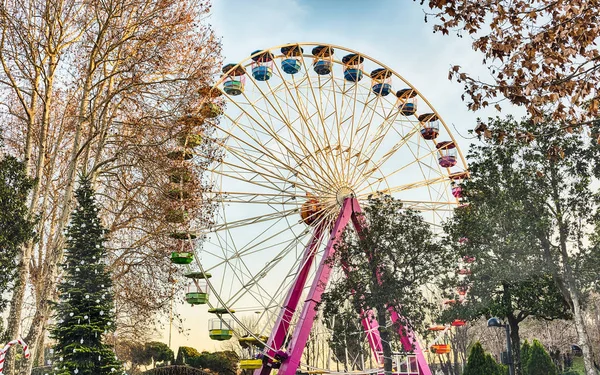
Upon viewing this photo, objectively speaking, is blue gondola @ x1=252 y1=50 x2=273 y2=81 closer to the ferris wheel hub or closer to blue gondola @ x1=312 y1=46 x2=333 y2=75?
blue gondola @ x1=312 y1=46 x2=333 y2=75

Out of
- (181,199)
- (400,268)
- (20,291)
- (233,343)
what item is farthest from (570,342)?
(20,291)

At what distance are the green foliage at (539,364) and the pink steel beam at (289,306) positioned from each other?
1454 centimetres

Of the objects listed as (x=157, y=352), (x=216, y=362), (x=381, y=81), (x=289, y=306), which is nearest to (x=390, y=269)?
(x=289, y=306)

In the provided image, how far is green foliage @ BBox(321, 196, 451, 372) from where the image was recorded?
18.6 m

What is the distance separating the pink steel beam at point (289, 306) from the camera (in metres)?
19.2

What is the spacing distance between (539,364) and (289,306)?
1534 cm

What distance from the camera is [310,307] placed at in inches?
744

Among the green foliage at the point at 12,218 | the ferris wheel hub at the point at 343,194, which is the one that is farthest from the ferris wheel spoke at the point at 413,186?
the green foliage at the point at 12,218

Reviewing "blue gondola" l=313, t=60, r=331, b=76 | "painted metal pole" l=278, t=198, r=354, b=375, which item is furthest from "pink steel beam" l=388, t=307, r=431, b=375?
"blue gondola" l=313, t=60, r=331, b=76

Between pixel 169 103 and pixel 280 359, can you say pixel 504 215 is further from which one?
pixel 169 103

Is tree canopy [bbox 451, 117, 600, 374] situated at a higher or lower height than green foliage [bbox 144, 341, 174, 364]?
higher

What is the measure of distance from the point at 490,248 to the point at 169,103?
1090 cm

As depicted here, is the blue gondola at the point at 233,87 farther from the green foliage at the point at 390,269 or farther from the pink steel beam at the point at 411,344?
the pink steel beam at the point at 411,344

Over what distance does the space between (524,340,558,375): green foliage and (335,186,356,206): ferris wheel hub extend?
45.9ft
